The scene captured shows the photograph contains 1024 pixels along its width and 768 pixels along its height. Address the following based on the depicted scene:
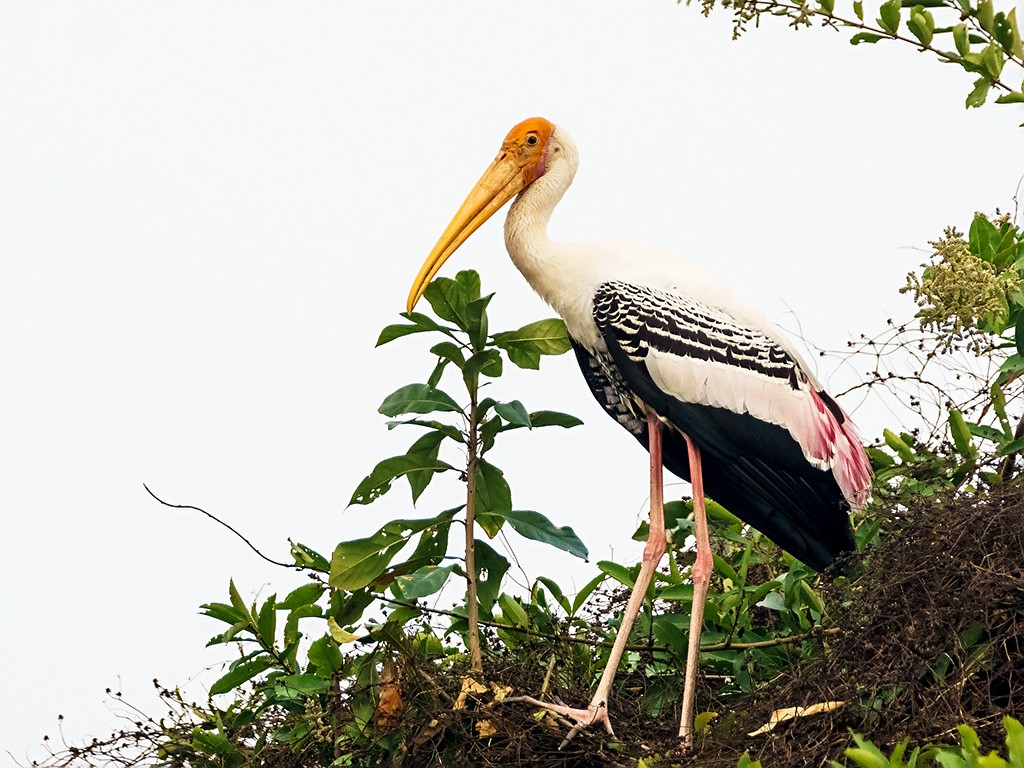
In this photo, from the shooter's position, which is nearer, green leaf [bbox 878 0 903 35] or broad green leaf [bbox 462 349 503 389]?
green leaf [bbox 878 0 903 35]

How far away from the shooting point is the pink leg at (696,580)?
4867 millimetres

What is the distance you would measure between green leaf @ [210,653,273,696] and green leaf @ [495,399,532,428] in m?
1.20

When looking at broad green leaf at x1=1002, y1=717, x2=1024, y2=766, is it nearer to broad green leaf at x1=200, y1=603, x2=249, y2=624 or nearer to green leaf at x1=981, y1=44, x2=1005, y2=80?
green leaf at x1=981, y1=44, x2=1005, y2=80

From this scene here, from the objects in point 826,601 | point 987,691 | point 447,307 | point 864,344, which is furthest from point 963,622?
point 447,307

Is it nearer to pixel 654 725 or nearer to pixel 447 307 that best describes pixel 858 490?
pixel 654 725

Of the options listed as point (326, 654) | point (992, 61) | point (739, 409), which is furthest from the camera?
point (739, 409)

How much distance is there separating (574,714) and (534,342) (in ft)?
3.99

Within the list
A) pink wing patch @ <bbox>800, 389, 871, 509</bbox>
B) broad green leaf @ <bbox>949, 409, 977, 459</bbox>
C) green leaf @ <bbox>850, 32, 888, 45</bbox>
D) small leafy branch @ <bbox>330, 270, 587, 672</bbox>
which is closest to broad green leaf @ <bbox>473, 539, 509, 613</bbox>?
small leafy branch @ <bbox>330, 270, 587, 672</bbox>

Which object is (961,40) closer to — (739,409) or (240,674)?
(739,409)

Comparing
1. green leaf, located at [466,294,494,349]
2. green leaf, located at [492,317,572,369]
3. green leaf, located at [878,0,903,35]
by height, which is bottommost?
green leaf, located at [492,317,572,369]

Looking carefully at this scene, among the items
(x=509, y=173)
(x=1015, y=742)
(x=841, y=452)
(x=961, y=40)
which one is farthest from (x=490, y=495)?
(x=1015, y=742)

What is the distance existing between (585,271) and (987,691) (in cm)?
206

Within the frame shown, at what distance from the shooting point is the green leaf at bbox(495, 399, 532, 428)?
4703mm

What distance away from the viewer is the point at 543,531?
15.7ft
